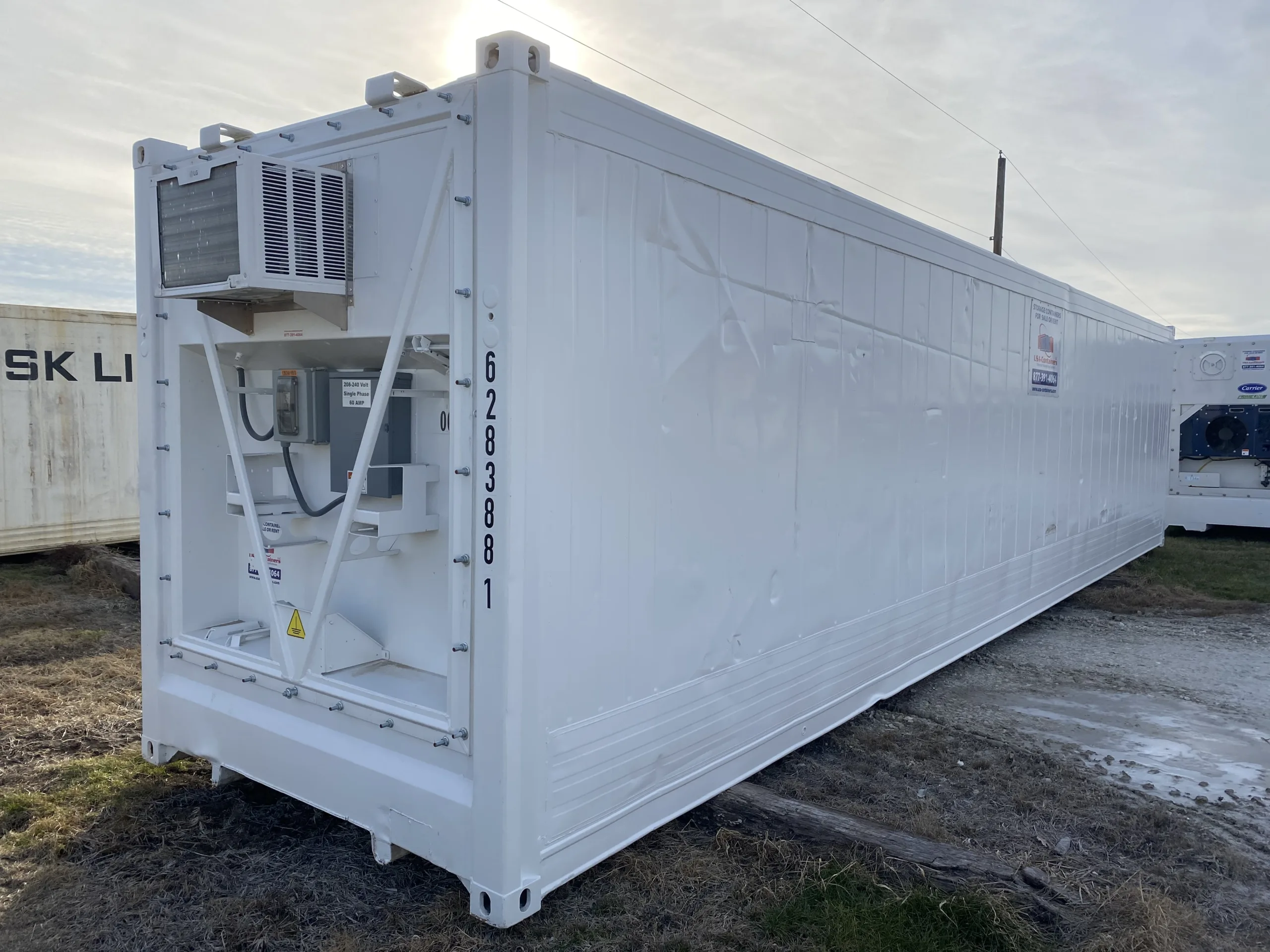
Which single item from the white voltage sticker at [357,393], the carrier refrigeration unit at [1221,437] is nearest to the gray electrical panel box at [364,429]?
the white voltage sticker at [357,393]

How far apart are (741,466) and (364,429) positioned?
142 cm

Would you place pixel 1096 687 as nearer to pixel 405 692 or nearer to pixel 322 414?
pixel 405 692

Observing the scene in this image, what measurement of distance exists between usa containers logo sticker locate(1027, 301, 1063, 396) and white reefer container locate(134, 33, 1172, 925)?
6.97 ft

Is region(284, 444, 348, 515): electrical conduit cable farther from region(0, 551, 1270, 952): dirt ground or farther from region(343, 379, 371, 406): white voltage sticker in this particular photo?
region(0, 551, 1270, 952): dirt ground

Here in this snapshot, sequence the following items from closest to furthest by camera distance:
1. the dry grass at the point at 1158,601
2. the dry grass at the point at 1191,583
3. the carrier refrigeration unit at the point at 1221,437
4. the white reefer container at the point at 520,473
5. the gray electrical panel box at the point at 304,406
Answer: the white reefer container at the point at 520,473, the gray electrical panel box at the point at 304,406, the dry grass at the point at 1158,601, the dry grass at the point at 1191,583, the carrier refrigeration unit at the point at 1221,437

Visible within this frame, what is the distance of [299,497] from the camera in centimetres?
360

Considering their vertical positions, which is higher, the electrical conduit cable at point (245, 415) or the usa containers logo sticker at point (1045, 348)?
the usa containers logo sticker at point (1045, 348)

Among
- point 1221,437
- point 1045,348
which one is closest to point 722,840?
point 1045,348

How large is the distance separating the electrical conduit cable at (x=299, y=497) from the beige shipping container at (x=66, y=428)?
6785 mm

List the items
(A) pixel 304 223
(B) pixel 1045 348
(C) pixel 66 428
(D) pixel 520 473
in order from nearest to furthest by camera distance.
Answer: (D) pixel 520 473, (A) pixel 304 223, (B) pixel 1045 348, (C) pixel 66 428

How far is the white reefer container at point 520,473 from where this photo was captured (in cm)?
286

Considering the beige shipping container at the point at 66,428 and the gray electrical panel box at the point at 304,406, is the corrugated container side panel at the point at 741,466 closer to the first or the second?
the gray electrical panel box at the point at 304,406

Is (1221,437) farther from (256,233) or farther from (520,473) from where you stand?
(256,233)

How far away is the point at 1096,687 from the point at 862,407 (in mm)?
2788
